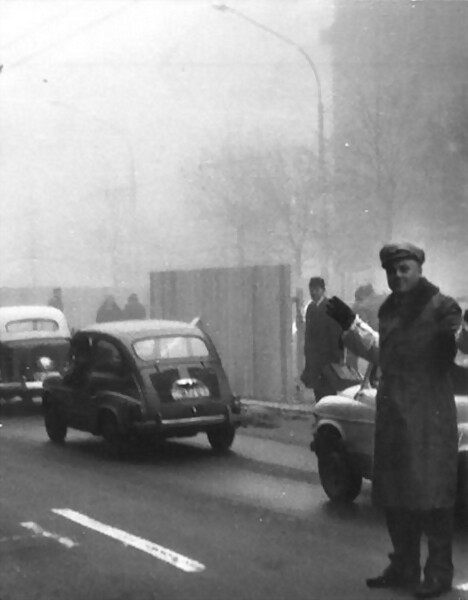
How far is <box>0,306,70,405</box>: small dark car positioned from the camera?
18.5 meters

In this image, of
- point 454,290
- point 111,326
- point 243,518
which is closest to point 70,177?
point 454,290

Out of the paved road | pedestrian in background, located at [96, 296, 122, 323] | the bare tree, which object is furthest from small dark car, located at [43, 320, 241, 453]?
the bare tree

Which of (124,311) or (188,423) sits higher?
(124,311)

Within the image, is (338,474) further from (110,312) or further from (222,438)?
(110,312)

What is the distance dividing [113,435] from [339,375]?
250 cm

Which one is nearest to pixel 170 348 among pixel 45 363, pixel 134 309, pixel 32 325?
pixel 45 363

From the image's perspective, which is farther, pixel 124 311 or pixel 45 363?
pixel 124 311

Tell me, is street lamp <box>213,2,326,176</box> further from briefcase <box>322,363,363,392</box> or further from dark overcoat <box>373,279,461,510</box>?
dark overcoat <box>373,279,461,510</box>

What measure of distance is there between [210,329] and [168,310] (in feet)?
6.29

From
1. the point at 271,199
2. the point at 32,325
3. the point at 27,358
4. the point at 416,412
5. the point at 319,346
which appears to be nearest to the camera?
the point at 416,412

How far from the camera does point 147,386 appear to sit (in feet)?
40.9

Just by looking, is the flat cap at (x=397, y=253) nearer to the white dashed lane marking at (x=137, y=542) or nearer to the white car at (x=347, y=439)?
the white dashed lane marking at (x=137, y=542)

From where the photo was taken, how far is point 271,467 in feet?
37.9

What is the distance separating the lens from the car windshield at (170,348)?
12862 millimetres
